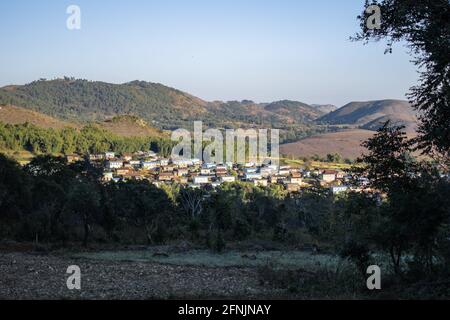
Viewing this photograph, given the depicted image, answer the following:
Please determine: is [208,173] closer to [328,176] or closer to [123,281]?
[328,176]

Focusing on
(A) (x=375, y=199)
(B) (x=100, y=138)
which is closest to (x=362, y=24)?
(A) (x=375, y=199)

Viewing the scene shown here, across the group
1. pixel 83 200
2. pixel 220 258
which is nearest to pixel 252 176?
pixel 83 200

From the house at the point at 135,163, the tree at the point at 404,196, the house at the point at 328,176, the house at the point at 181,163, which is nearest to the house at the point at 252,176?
the house at the point at 328,176

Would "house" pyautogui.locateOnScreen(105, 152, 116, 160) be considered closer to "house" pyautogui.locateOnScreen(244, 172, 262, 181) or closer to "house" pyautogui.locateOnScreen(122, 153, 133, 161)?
"house" pyautogui.locateOnScreen(122, 153, 133, 161)

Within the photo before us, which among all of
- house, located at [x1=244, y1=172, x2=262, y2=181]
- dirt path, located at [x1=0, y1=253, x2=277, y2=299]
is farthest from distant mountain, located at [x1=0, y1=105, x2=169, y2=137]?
dirt path, located at [x1=0, y1=253, x2=277, y2=299]
